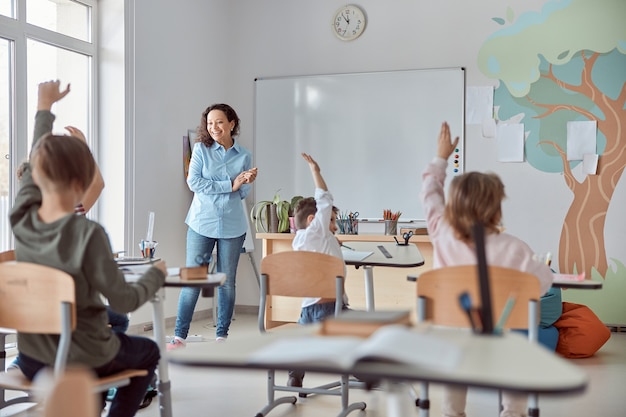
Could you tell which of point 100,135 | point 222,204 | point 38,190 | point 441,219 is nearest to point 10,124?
point 100,135

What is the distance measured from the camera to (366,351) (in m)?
1.14

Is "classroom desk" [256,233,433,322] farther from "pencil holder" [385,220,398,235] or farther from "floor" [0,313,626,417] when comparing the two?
"floor" [0,313,626,417]

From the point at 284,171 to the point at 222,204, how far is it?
1.70 meters

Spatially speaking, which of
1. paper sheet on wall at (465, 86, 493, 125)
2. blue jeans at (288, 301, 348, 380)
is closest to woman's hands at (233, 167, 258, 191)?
blue jeans at (288, 301, 348, 380)

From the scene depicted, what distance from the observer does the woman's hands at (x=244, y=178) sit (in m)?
4.69

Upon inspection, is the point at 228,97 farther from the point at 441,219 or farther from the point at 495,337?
the point at 495,337

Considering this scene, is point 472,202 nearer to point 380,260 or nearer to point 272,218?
point 380,260

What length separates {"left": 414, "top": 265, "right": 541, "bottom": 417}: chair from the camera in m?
2.07

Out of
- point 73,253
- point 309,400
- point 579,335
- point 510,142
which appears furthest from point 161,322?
point 510,142

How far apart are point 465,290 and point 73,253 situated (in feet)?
3.54

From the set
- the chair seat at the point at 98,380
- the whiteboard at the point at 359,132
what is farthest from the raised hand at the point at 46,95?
the whiteboard at the point at 359,132

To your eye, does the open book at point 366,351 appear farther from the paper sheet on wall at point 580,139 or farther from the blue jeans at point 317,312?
the paper sheet on wall at point 580,139

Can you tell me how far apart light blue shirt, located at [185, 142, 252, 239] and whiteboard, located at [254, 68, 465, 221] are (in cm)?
151

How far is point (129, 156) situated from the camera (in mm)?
5324
